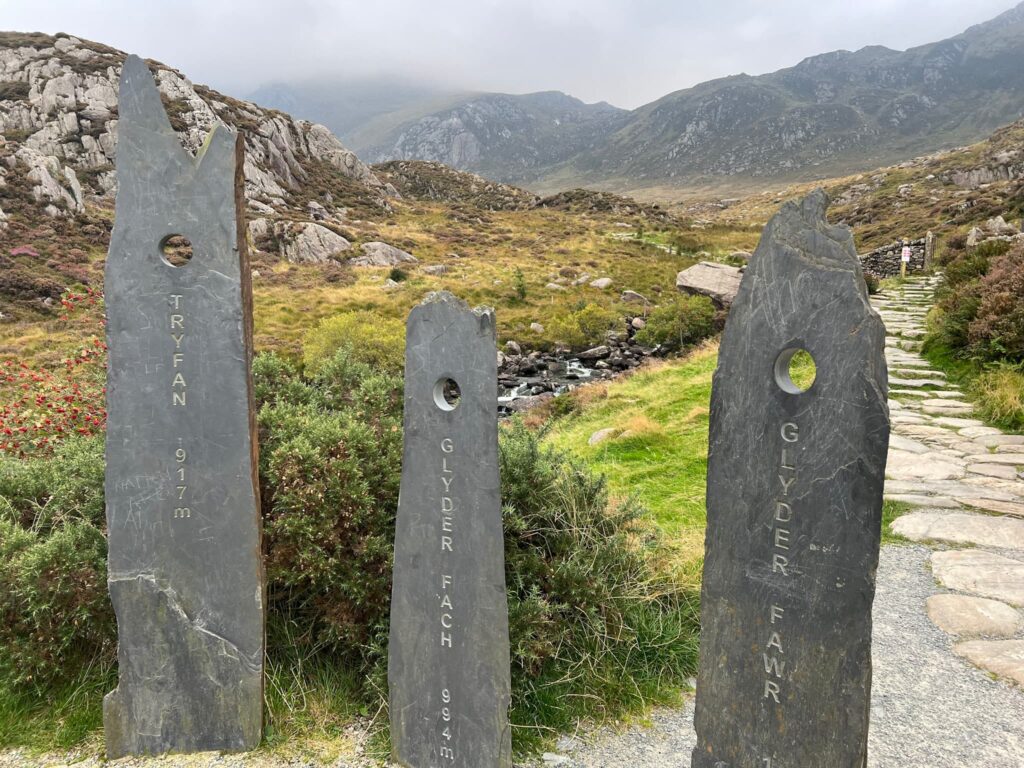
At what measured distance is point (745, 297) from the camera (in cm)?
223

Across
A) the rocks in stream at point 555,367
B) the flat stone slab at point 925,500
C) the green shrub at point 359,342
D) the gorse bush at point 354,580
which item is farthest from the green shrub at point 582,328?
the gorse bush at point 354,580

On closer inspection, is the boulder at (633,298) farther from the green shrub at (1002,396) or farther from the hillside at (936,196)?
the green shrub at (1002,396)

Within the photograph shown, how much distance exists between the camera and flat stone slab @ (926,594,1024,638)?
3.67 metres

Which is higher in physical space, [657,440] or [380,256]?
[380,256]

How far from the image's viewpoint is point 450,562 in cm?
282

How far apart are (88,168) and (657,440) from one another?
3986 centimetres

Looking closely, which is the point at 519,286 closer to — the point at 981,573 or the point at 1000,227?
the point at 1000,227

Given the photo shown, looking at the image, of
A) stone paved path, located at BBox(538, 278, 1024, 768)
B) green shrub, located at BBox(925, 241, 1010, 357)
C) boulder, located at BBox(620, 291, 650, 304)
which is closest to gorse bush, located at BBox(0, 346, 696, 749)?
stone paved path, located at BBox(538, 278, 1024, 768)

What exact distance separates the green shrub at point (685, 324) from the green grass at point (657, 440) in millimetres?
4548

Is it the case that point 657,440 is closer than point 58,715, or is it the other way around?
point 58,715

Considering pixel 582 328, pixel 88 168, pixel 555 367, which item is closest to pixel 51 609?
pixel 555 367

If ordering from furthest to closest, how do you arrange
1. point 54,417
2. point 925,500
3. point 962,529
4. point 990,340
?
1. point 990,340
2. point 54,417
3. point 925,500
4. point 962,529

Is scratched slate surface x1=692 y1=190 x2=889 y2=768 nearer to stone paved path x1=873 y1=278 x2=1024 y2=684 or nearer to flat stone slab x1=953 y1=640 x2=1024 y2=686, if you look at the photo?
flat stone slab x1=953 y1=640 x2=1024 y2=686

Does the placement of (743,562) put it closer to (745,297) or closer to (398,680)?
(745,297)
